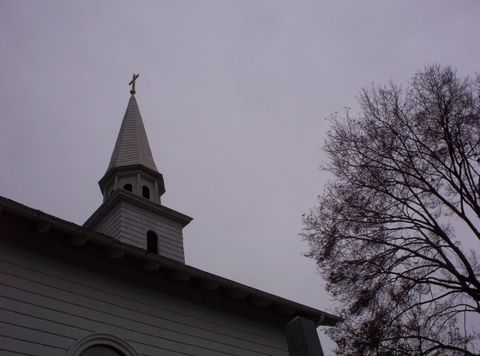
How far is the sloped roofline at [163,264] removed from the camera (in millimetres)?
8141

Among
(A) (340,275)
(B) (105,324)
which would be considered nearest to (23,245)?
(B) (105,324)

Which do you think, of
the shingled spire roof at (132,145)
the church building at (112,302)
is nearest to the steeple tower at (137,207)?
the shingled spire roof at (132,145)

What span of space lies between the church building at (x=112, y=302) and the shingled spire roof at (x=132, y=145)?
980cm

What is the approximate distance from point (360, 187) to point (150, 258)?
6546mm

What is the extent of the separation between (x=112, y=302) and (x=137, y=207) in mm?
7922

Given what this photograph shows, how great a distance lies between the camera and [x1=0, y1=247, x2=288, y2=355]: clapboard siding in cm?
782

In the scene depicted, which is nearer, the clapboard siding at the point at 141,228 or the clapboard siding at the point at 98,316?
the clapboard siding at the point at 98,316

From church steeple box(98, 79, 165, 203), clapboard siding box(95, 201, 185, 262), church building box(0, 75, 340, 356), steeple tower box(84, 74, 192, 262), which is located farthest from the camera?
church steeple box(98, 79, 165, 203)

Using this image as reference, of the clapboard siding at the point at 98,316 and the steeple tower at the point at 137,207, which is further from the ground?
the steeple tower at the point at 137,207

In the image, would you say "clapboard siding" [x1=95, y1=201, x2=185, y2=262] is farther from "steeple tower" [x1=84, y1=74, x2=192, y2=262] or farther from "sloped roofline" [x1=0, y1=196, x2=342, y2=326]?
"sloped roofline" [x1=0, y1=196, x2=342, y2=326]

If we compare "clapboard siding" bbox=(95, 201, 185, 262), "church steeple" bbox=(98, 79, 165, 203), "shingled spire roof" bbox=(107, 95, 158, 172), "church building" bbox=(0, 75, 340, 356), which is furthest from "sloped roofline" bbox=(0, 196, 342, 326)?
"shingled spire roof" bbox=(107, 95, 158, 172)

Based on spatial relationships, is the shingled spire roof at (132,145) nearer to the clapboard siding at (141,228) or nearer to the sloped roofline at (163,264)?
the clapboard siding at (141,228)

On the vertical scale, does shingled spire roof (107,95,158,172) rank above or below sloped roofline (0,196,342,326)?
above

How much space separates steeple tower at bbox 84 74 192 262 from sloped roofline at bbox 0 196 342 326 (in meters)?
5.55
